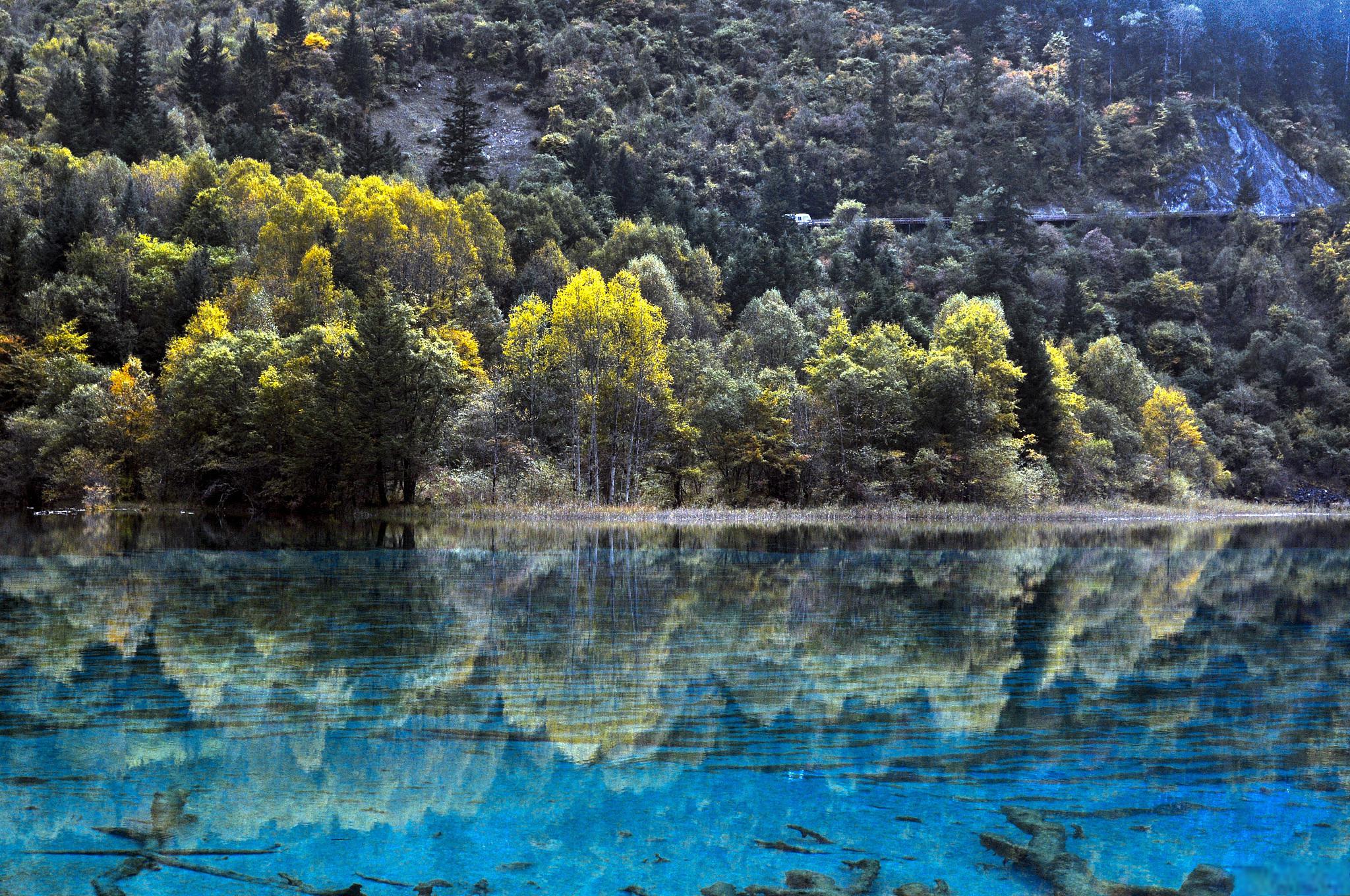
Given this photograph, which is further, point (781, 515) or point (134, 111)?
point (134, 111)

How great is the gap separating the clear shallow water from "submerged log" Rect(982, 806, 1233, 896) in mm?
135

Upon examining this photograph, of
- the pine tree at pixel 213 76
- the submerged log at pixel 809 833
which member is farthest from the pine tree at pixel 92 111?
the submerged log at pixel 809 833

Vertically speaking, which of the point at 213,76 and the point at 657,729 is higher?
the point at 213,76

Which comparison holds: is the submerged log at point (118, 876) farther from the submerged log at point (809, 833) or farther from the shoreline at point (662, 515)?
the shoreline at point (662, 515)

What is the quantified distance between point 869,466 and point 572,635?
39467 millimetres

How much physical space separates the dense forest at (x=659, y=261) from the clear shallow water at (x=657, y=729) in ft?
105

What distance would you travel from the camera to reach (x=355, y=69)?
12125 centimetres

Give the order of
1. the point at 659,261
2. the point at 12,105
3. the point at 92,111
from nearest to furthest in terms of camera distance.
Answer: the point at 659,261, the point at 92,111, the point at 12,105

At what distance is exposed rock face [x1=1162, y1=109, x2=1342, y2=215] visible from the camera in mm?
130000

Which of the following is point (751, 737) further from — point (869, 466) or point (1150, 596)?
point (869, 466)

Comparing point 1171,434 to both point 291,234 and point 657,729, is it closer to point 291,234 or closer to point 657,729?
point 291,234

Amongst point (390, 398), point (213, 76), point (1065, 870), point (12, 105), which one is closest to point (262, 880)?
point (1065, 870)

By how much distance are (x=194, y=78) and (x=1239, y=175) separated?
125 m

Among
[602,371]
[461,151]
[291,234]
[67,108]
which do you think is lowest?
[602,371]
